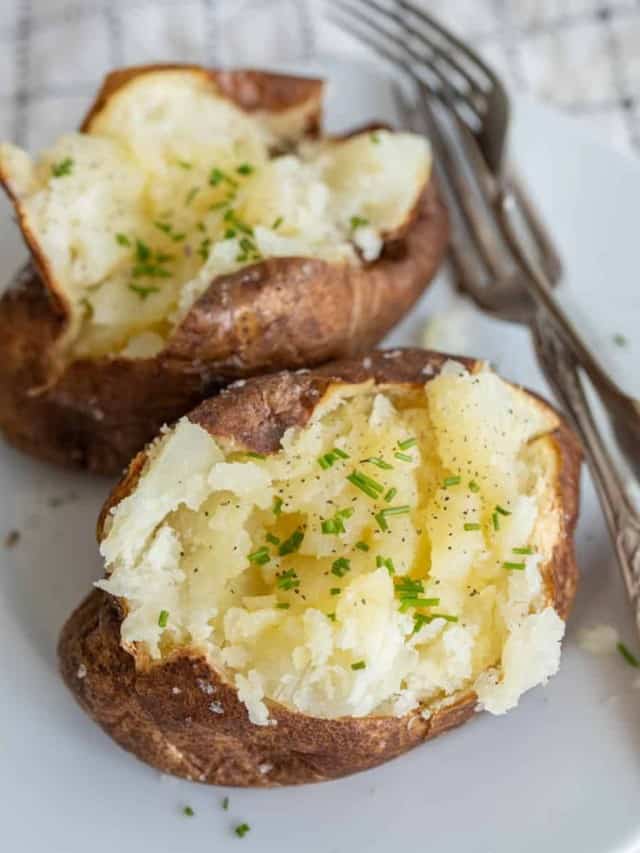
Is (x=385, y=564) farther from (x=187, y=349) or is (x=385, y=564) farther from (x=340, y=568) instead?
(x=187, y=349)

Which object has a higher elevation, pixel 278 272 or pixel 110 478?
pixel 278 272

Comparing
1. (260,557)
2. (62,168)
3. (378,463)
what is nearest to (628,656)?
(378,463)

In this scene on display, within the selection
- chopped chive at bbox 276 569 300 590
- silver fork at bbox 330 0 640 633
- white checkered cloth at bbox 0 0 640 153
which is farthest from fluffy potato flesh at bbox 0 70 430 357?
white checkered cloth at bbox 0 0 640 153

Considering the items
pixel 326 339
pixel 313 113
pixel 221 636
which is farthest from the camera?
pixel 313 113

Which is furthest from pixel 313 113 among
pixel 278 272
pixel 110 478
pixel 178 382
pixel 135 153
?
pixel 110 478

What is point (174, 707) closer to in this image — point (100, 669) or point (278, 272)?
point (100, 669)

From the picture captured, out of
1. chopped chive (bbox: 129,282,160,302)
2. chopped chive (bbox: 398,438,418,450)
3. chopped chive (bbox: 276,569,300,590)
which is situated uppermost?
chopped chive (bbox: 129,282,160,302)

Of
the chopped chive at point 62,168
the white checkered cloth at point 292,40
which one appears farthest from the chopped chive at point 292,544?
the white checkered cloth at point 292,40

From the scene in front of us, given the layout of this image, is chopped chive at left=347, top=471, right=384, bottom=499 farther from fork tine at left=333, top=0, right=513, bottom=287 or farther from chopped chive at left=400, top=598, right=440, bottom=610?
fork tine at left=333, top=0, right=513, bottom=287
